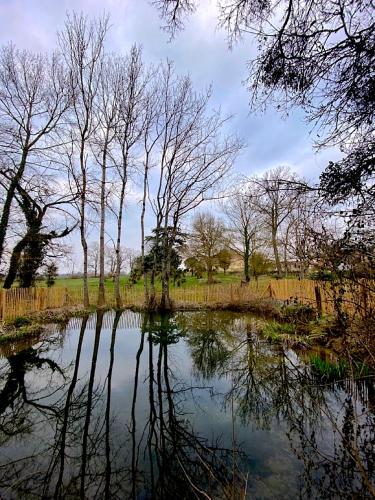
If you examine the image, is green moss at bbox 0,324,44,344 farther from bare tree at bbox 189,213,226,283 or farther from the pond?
bare tree at bbox 189,213,226,283

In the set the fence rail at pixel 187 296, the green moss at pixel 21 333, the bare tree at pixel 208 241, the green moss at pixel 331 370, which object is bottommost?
the green moss at pixel 331 370

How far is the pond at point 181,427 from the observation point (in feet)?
9.11

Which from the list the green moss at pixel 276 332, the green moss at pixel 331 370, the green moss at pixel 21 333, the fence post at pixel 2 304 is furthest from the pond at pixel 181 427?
the fence post at pixel 2 304

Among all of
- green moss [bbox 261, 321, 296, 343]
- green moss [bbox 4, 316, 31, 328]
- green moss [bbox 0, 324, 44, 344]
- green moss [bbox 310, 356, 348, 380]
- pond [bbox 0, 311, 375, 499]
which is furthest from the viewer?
green moss [bbox 4, 316, 31, 328]

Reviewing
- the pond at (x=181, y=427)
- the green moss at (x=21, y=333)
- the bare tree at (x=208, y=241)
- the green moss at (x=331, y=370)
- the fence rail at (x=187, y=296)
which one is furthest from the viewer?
the bare tree at (x=208, y=241)

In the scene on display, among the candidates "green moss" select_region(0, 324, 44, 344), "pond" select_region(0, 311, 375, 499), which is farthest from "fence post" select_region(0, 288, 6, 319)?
"pond" select_region(0, 311, 375, 499)

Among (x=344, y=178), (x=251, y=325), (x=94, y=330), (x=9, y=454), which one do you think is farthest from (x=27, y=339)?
(x=344, y=178)

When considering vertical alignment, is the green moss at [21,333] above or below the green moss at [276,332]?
above

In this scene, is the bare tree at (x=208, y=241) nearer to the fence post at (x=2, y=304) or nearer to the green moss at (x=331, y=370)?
the fence post at (x=2, y=304)

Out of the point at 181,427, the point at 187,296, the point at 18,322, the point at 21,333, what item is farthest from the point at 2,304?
the point at 187,296

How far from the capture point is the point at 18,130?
1492cm

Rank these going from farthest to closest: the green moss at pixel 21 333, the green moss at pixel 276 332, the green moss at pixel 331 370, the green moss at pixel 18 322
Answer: the green moss at pixel 18 322 → the green moss at pixel 21 333 → the green moss at pixel 276 332 → the green moss at pixel 331 370

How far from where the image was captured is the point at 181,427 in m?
Answer: 3.98

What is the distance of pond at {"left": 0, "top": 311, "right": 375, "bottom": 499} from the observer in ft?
9.11
